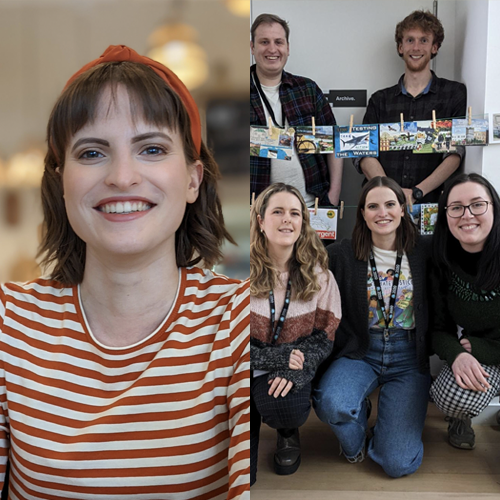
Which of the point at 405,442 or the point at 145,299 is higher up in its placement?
the point at 145,299

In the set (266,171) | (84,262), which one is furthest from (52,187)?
(266,171)

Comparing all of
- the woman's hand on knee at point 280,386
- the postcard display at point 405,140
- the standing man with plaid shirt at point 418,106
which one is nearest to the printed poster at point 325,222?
the postcard display at point 405,140

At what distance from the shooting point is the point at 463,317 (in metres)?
1.02

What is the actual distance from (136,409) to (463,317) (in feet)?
2.55

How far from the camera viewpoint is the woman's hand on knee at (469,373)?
3.45 feet

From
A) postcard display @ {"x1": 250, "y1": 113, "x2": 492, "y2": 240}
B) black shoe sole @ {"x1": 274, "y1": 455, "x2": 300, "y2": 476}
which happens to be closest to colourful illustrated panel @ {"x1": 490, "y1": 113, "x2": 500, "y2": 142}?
postcard display @ {"x1": 250, "y1": 113, "x2": 492, "y2": 240}

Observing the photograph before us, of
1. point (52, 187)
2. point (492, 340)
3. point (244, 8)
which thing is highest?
point (244, 8)

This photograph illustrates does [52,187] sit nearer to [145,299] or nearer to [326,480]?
[145,299]

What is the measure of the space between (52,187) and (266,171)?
0.42 m

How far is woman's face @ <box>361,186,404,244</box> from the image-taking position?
0.92m

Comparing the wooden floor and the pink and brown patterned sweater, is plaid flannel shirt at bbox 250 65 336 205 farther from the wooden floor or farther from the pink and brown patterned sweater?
the wooden floor

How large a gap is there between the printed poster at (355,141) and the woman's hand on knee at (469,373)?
51 centimetres

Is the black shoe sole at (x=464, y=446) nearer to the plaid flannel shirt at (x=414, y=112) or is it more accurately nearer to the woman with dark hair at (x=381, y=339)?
the woman with dark hair at (x=381, y=339)

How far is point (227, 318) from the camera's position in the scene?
522 mm
